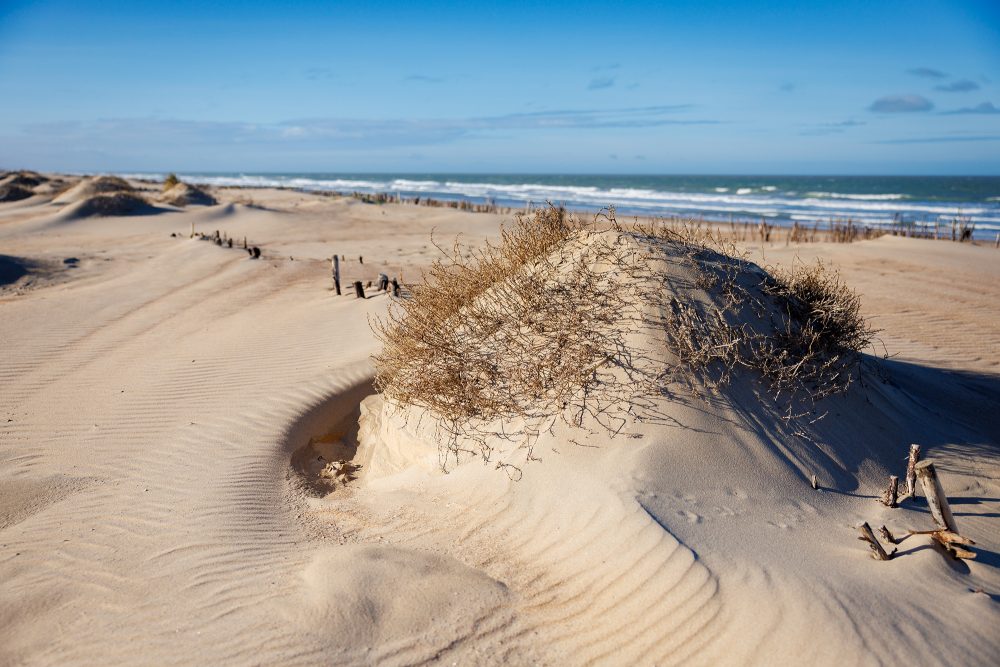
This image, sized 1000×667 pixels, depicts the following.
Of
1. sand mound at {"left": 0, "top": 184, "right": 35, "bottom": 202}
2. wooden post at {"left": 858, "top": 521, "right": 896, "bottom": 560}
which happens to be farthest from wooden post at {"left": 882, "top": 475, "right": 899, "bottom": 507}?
sand mound at {"left": 0, "top": 184, "right": 35, "bottom": 202}

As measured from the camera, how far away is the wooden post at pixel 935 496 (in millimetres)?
3666

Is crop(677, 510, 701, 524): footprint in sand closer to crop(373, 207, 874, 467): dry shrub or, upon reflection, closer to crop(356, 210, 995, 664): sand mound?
crop(356, 210, 995, 664): sand mound

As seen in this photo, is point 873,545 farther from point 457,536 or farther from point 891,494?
point 457,536

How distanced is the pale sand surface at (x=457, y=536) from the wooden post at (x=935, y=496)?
0.18 metres

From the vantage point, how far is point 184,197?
36062mm

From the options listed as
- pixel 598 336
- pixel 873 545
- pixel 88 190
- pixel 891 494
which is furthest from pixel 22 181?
pixel 873 545

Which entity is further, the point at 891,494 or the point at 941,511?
the point at 891,494

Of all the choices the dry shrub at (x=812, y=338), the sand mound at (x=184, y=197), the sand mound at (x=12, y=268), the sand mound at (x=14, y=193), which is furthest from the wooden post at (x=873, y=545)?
the sand mound at (x=14, y=193)

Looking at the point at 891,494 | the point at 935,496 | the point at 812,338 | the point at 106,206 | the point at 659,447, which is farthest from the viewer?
the point at 106,206

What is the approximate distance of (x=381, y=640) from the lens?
3713 mm

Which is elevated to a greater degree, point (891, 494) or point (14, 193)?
point (14, 193)

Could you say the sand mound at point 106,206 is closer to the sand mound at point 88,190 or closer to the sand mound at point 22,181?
the sand mound at point 88,190

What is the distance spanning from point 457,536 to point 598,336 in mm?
1936

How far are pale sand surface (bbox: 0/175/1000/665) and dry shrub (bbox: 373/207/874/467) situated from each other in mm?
327
